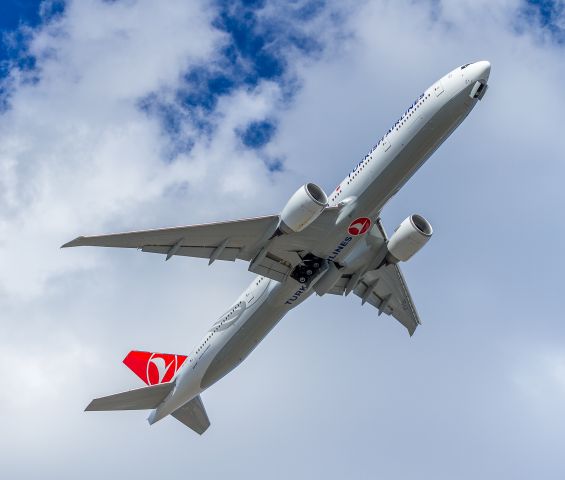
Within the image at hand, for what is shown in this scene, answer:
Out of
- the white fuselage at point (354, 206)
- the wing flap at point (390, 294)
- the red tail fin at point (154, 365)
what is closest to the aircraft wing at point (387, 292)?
the wing flap at point (390, 294)

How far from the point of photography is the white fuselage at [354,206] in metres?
35.9

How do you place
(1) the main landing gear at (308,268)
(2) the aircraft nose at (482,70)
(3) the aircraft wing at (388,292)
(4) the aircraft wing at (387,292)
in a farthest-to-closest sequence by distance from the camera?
(3) the aircraft wing at (388,292), (4) the aircraft wing at (387,292), (1) the main landing gear at (308,268), (2) the aircraft nose at (482,70)

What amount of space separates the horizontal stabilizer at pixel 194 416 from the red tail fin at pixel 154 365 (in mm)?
2611

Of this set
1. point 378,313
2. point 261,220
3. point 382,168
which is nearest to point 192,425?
point 378,313

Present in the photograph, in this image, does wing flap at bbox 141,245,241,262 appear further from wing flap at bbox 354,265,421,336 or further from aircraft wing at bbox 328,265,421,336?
wing flap at bbox 354,265,421,336

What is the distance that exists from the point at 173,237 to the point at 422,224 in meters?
10.3

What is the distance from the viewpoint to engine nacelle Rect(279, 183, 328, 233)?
119ft

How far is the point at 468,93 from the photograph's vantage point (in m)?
35.6

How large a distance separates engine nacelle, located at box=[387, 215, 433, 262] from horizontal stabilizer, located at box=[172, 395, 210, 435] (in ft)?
43.2

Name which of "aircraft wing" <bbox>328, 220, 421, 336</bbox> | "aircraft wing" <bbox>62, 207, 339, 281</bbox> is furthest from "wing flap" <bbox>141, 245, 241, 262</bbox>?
"aircraft wing" <bbox>328, 220, 421, 336</bbox>

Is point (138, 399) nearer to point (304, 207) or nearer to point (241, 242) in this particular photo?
point (241, 242)

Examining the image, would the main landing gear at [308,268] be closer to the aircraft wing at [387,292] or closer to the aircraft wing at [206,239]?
the aircraft wing at [206,239]

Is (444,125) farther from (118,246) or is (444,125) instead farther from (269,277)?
(118,246)

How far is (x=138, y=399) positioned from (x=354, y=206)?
47.2 ft
